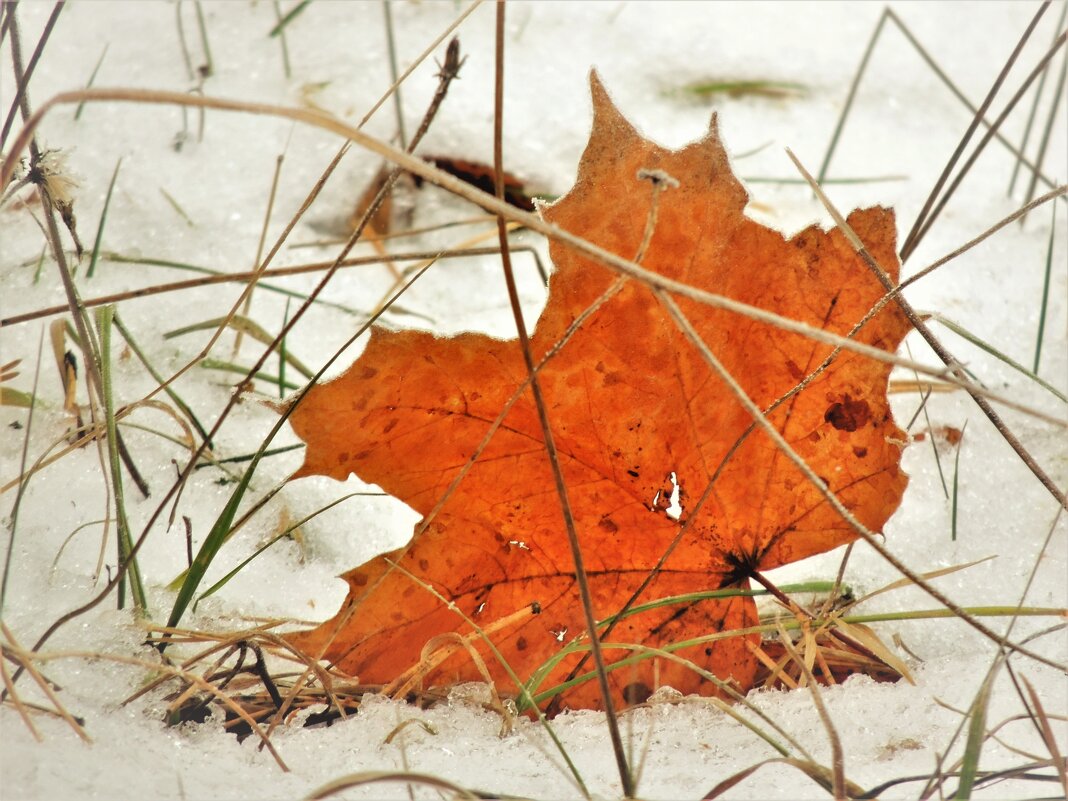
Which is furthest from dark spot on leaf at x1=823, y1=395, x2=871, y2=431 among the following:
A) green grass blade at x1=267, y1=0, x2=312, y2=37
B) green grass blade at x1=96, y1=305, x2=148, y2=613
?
green grass blade at x1=267, y1=0, x2=312, y2=37

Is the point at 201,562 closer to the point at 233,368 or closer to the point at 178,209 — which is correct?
the point at 233,368

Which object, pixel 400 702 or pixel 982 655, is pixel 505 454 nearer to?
pixel 400 702

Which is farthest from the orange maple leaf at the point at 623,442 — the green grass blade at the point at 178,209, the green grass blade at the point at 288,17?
the green grass blade at the point at 288,17

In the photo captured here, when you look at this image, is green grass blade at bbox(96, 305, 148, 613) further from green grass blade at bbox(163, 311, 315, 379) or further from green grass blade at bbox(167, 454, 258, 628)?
green grass blade at bbox(163, 311, 315, 379)

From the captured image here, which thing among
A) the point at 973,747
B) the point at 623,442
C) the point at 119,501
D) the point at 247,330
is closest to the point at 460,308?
the point at 247,330

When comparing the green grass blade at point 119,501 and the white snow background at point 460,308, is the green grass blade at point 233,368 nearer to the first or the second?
the white snow background at point 460,308

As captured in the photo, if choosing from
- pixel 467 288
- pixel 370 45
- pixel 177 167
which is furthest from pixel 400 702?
pixel 370 45

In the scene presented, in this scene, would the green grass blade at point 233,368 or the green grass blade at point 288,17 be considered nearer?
the green grass blade at point 233,368
